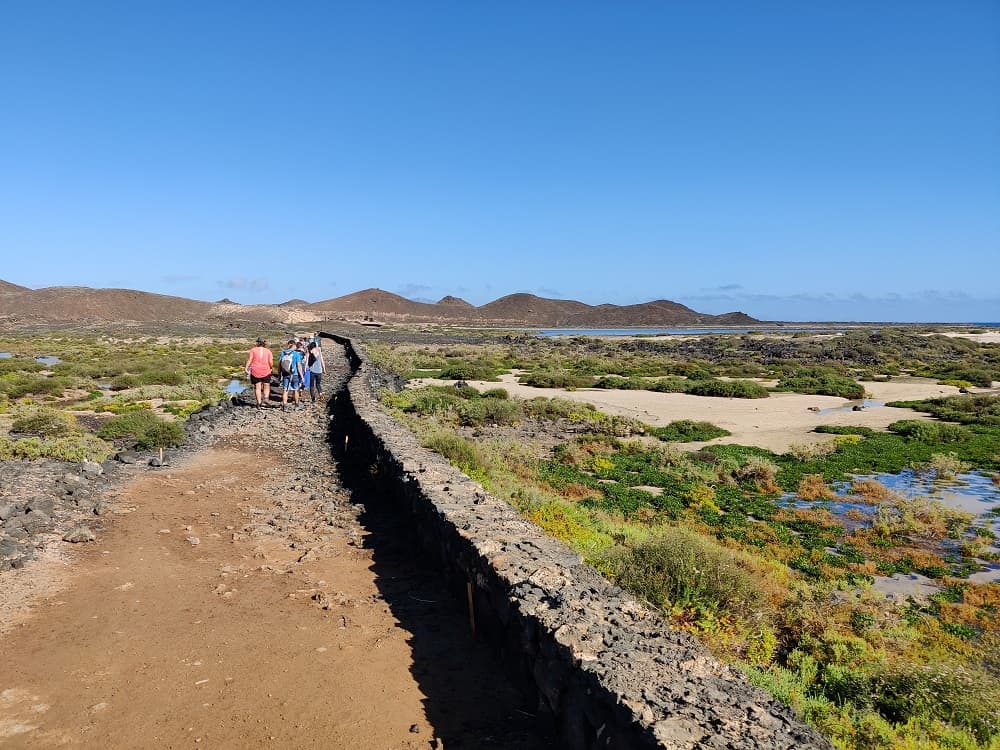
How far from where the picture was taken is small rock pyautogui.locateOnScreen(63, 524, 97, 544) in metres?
6.91

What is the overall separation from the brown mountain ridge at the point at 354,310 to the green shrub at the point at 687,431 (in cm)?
10888

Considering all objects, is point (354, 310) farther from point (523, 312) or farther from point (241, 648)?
point (241, 648)

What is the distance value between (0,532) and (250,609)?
3426 mm

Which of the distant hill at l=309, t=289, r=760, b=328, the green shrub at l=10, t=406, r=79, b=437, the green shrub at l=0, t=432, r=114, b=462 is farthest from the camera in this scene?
the distant hill at l=309, t=289, r=760, b=328

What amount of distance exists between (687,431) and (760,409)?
7.18 meters

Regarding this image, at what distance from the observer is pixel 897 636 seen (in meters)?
6.48

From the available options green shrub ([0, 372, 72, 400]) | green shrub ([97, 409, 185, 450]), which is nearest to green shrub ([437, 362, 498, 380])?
green shrub ([0, 372, 72, 400])

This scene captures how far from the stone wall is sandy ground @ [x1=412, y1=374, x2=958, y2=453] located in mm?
13750

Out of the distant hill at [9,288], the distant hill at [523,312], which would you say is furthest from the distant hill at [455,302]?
the distant hill at [9,288]

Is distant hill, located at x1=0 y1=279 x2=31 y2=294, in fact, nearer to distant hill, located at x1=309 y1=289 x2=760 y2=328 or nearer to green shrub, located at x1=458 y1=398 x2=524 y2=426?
distant hill, located at x1=309 y1=289 x2=760 y2=328

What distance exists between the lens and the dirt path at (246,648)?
3910 millimetres

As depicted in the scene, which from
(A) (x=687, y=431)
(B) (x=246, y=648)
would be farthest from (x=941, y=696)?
(A) (x=687, y=431)

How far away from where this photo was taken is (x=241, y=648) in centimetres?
480

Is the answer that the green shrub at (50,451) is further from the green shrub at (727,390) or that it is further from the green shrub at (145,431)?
the green shrub at (727,390)
